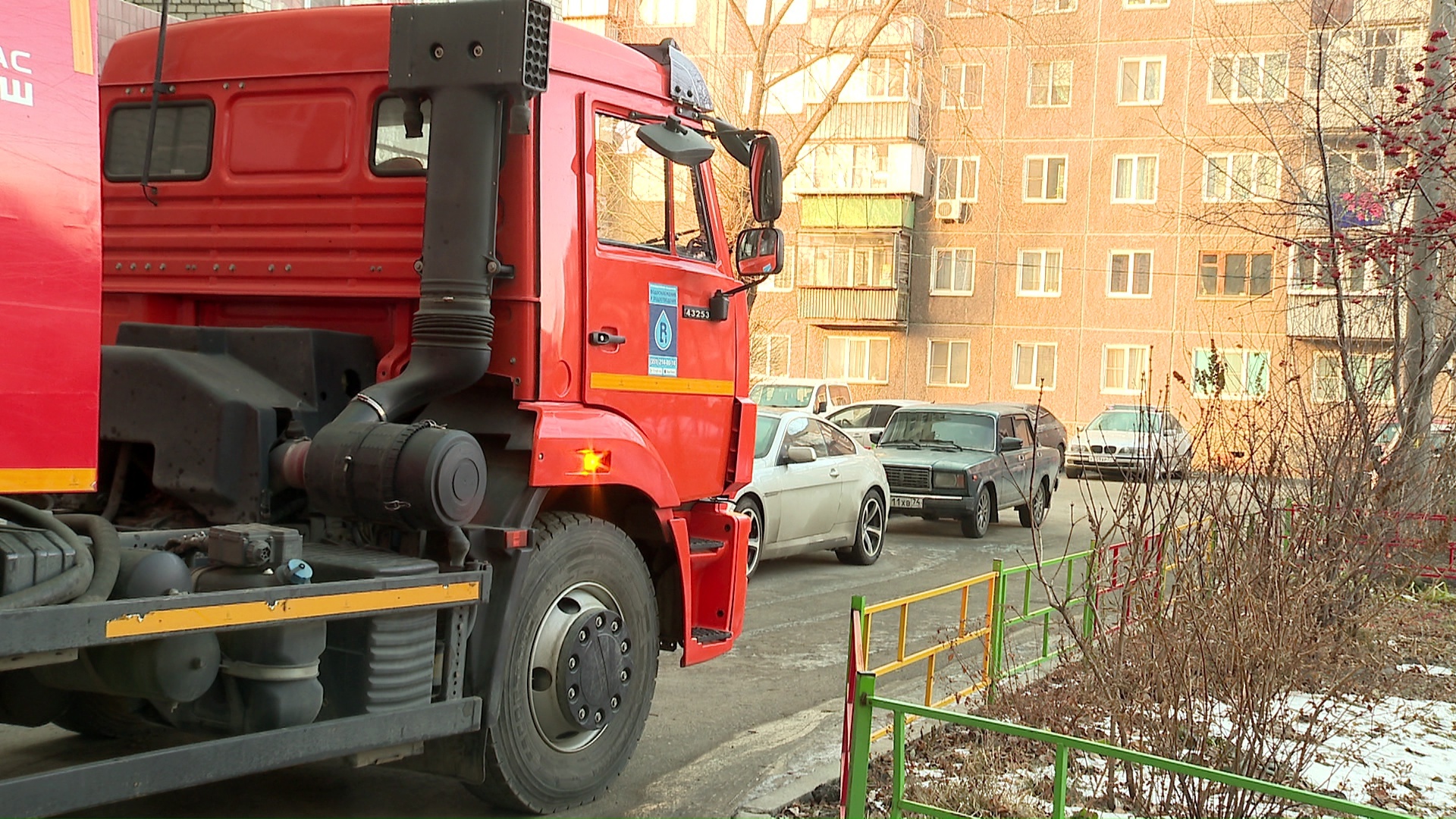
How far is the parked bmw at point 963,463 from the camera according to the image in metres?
16.7

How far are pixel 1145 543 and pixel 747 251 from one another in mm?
2371

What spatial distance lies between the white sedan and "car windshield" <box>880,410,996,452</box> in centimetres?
319

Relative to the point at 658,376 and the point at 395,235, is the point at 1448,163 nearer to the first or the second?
the point at 658,376

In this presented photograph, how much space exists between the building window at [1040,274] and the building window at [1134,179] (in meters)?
2.55

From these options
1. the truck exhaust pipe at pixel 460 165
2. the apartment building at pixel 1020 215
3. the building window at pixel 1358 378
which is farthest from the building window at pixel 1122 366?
the truck exhaust pipe at pixel 460 165

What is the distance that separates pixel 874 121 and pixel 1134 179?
7.95 metres

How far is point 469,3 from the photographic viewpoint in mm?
5164

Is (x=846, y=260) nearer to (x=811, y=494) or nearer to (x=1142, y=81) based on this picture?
(x=1142, y=81)

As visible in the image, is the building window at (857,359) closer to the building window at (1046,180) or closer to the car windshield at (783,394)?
the building window at (1046,180)

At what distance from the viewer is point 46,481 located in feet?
12.0

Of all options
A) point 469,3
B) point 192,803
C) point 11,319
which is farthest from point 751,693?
point 11,319

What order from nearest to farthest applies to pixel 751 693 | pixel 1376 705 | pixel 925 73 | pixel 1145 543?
1. pixel 1145 543
2. pixel 1376 705
3. pixel 751 693
4. pixel 925 73

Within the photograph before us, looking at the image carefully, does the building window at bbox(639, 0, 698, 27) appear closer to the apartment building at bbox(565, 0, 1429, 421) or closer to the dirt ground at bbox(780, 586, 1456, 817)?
the apartment building at bbox(565, 0, 1429, 421)

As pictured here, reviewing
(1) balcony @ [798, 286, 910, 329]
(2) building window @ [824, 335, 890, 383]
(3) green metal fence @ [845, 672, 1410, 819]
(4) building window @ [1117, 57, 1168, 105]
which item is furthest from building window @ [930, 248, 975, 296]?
(3) green metal fence @ [845, 672, 1410, 819]
